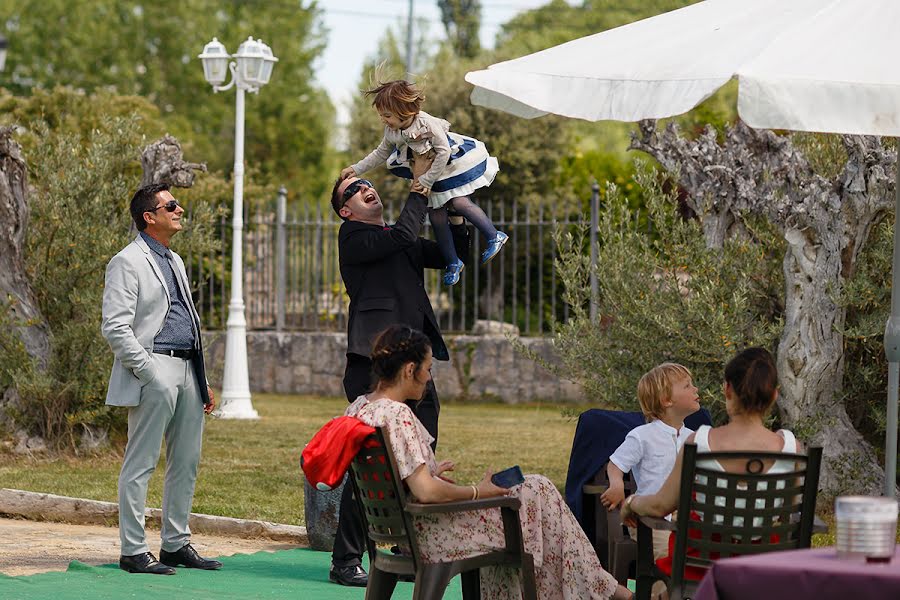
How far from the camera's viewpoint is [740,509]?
452 centimetres

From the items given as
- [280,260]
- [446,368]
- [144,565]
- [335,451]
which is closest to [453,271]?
[335,451]

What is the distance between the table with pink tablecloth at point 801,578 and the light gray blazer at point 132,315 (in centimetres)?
369

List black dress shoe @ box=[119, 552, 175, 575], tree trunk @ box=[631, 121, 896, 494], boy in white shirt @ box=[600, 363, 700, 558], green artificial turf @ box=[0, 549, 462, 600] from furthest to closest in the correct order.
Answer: tree trunk @ box=[631, 121, 896, 494] < black dress shoe @ box=[119, 552, 175, 575] < green artificial turf @ box=[0, 549, 462, 600] < boy in white shirt @ box=[600, 363, 700, 558]

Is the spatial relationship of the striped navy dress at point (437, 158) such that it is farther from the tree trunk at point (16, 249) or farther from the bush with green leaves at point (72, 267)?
the tree trunk at point (16, 249)

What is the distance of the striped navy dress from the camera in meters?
6.30

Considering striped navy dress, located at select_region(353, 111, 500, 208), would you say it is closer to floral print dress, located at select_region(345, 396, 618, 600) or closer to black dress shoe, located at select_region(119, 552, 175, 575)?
floral print dress, located at select_region(345, 396, 618, 600)

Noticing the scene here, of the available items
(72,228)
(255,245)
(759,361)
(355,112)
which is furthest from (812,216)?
(355,112)

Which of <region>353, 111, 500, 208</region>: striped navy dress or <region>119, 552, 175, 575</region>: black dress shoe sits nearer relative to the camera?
<region>353, 111, 500, 208</region>: striped navy dress

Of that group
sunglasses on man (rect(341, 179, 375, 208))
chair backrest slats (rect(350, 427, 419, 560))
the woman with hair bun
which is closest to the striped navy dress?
sunglasses on man (rect(341, 179, 375, 208))

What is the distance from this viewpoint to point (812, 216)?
834 centimetres

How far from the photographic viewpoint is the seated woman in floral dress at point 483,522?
16.9 feet

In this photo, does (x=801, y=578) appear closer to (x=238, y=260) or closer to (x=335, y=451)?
(x=335, y=451)

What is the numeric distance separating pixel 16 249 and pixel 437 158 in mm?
5835

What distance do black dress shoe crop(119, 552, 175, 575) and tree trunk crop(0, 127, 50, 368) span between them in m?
4.63
